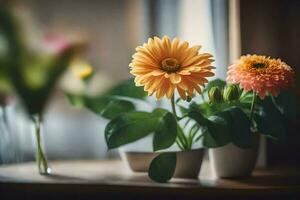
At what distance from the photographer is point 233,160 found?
92 cm

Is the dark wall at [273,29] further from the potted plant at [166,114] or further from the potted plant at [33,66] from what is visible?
the potted plant at [33,66]

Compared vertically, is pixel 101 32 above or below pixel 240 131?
above

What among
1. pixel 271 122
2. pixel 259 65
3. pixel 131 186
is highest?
pixel 259 65

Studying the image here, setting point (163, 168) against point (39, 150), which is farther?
point (39, 150)

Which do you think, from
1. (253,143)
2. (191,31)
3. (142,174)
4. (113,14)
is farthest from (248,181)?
(113,14)

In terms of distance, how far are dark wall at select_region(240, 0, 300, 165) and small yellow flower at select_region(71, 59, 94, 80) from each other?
1.11 ft

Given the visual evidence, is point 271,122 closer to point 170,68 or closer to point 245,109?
point 245,109

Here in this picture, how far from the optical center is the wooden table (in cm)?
85

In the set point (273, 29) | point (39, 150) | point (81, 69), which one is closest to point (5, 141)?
point (39, 150)

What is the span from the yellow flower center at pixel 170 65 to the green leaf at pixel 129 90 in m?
0.14

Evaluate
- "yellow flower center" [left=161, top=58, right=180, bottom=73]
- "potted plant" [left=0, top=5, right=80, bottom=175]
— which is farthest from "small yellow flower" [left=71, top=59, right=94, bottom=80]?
"yellow flower center" [left=161, top=58, right=180, bottom=73]

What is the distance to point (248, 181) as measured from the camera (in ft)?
2.97

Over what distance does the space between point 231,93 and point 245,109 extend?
0.05 meters

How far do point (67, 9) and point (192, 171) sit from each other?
17.8 inches
